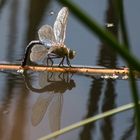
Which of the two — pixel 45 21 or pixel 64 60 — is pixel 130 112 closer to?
pixel 64 60

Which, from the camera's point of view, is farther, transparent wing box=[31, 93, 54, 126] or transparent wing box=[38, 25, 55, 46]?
transparent wing box=[38, 25, 55, 46]

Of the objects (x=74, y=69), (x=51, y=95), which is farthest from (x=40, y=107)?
(x=74, y=69)

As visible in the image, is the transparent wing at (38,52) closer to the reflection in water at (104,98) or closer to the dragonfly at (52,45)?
the dragonfly at (52,45)

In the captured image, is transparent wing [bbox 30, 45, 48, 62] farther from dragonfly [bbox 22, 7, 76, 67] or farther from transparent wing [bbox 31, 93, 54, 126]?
transparent wing [bbox 31, 93, 54, 126]

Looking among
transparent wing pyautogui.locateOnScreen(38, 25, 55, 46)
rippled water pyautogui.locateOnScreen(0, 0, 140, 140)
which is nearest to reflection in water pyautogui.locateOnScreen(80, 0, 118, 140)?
rippled water pyautogui.locateOnScreen(0, 0, 140, 140)

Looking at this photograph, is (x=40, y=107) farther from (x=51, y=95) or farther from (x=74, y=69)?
(x=74, y=69)

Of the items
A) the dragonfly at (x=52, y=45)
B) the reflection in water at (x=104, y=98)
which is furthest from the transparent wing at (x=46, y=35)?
the reflection in water at (x=104, y=98)
